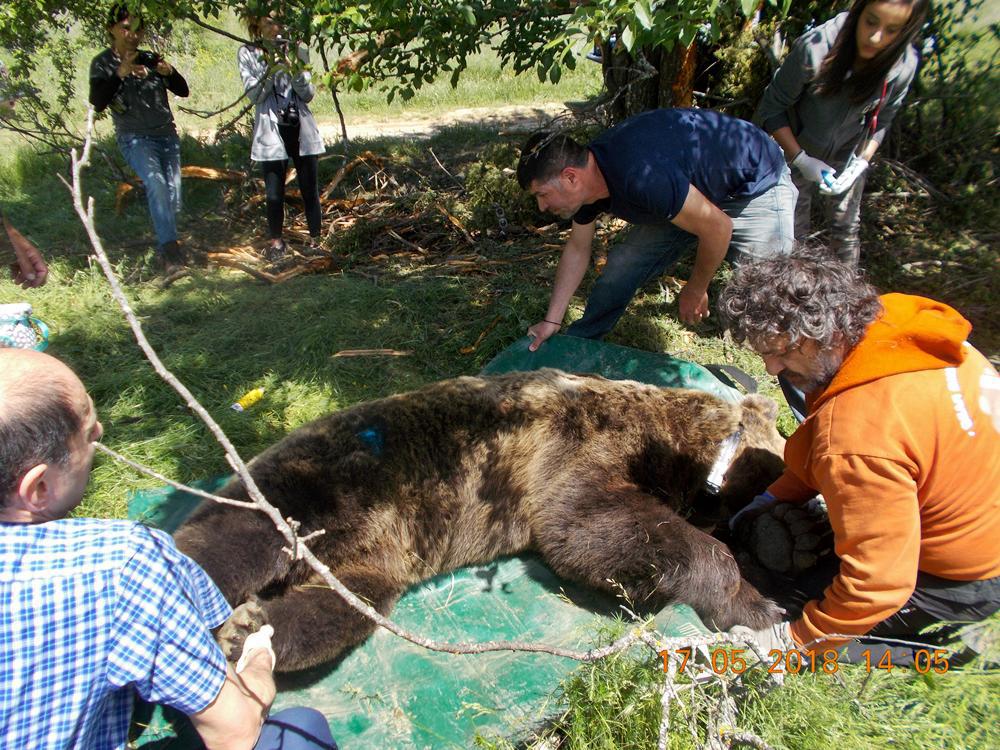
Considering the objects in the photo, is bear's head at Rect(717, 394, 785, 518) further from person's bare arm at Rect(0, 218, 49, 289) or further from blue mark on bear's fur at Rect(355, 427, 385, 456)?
person's bare arm at Rect(0, 218, 49, 289)

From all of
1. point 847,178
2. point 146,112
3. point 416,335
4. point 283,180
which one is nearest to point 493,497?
point 416,335

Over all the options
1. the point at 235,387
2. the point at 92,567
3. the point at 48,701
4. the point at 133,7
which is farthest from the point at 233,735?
the point at 133,7

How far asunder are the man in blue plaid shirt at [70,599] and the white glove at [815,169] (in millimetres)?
4611

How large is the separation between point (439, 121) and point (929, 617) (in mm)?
12518

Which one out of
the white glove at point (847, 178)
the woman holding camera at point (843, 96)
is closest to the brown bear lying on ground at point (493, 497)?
the white glove at point (847, 178)

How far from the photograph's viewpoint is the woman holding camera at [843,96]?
4035 mm

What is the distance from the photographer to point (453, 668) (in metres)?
3.18

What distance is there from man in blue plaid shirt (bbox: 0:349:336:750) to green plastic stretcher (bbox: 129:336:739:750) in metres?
1.20

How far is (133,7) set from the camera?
425 centimetres

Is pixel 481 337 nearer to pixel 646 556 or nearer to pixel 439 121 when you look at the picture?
pixel 646 556

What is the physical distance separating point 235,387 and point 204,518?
2359 millimetres

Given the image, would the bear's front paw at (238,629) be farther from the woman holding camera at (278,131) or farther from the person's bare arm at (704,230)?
the woman holding camera at (278,131)

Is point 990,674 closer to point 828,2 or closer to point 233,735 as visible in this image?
point 233,735

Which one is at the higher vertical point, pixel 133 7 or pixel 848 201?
pixel 133 7
